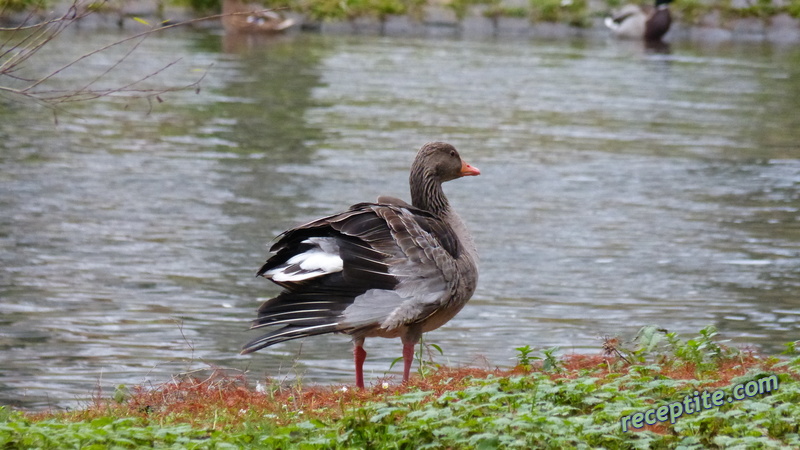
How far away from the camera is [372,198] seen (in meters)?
13.6

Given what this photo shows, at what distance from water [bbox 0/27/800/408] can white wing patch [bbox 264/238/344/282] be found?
1.29 meters

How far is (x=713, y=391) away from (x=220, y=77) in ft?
65.1

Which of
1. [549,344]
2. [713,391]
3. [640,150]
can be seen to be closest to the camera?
[713,391]

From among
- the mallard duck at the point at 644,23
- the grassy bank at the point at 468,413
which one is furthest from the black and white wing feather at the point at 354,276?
the mallard duck at the point at 644,23

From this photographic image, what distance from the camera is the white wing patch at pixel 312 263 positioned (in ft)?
20.8

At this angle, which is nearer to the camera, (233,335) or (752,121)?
(233,335)

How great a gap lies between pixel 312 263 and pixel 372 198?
728 cm

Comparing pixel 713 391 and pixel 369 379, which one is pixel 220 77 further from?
pixel 713 391

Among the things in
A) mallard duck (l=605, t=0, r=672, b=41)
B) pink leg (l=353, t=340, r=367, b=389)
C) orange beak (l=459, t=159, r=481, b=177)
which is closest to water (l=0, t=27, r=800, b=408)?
pink leg (l=353, t=340, r=367, b=389)

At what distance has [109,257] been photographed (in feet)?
36.1

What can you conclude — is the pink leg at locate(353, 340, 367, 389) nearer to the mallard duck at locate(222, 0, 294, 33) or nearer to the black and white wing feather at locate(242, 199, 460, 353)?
the black and white wing feather at locate(242, 199, 460, 353)

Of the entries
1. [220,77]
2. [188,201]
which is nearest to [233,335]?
[188,201]

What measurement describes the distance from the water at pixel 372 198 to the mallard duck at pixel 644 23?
9.29m

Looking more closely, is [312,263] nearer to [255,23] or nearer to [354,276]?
[354,276]
